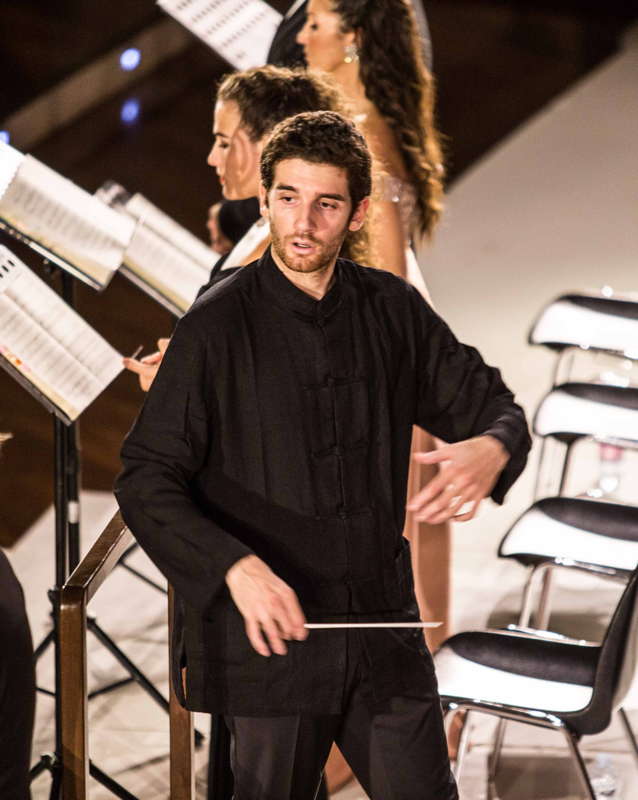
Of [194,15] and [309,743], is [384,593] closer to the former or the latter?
[309,743]

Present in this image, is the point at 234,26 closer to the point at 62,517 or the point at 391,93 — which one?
the point at 391,93

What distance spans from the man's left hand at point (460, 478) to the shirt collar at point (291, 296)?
0.28 meters

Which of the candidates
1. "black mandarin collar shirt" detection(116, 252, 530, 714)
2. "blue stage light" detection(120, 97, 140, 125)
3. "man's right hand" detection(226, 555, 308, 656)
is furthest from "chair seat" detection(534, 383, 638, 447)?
"blue stage light" detection(120, 97, 140, 125)

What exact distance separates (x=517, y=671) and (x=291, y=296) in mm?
1106

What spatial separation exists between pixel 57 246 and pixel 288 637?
1.39 metres

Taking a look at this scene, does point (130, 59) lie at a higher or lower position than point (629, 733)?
higher

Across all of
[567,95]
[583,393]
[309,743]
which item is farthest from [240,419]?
[567,95]

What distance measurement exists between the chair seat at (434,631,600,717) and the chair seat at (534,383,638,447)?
1183 mm

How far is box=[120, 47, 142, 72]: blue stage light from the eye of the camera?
890 cm

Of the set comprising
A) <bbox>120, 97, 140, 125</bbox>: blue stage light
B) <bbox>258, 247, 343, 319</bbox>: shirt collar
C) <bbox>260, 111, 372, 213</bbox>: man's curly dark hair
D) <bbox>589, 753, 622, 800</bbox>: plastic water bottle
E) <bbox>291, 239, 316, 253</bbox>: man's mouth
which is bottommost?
<bbox>589, 753, 622, 800</bbox>: plastic water bottle

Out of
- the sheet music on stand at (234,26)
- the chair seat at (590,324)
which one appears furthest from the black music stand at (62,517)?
the chair seat at (590,324)

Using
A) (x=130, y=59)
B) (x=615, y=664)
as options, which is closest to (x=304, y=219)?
(x=615, y=664)

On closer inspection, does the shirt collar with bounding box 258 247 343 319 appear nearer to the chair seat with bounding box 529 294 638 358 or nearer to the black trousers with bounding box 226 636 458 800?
the black trousers with bounding box 226 636 458 800

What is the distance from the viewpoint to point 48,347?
113 inches
